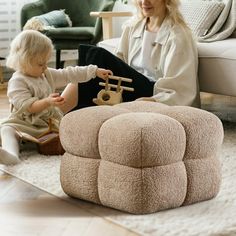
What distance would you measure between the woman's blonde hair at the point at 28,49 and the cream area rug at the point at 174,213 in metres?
0.47

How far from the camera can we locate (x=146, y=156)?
66.5 inches

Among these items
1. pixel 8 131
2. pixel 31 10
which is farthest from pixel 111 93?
pixel 31 10

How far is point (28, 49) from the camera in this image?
2510mm

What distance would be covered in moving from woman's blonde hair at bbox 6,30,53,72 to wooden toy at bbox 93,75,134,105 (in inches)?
11.5

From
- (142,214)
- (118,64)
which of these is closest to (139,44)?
(118,64)

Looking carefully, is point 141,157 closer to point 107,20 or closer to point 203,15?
point 203,15

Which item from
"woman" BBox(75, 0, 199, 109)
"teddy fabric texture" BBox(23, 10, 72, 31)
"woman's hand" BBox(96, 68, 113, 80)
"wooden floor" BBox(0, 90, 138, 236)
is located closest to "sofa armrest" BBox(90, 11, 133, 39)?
"teddy fabric texture" BBox(23, 10, 72, 31)

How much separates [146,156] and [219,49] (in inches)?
50.4

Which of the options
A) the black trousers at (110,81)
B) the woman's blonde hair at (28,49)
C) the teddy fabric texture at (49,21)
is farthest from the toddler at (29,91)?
the teddy fabric texture at (49,21)

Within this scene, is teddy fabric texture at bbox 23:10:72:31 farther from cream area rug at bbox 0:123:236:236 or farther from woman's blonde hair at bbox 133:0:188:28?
cream area rug at bbox 0:123:236:236

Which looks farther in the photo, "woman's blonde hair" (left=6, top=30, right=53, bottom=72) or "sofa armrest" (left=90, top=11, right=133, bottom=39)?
"sofa armrest" (left=90, top=11, right=133, bottom=39)

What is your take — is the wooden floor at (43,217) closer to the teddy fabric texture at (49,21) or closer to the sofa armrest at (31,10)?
the teddy fabric texture at (49,21)

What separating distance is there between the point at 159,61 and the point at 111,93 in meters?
0.36

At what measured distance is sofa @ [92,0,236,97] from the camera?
110 inches
